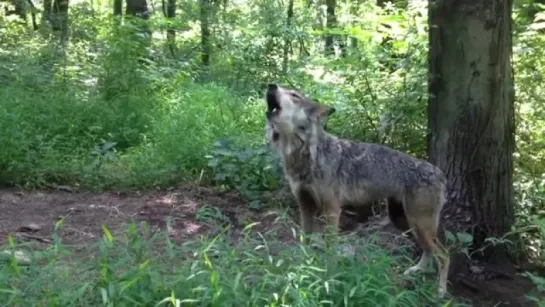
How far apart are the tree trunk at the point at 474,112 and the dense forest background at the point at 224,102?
Answer: 64 millimetres

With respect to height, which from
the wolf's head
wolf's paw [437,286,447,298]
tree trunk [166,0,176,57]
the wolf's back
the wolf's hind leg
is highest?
tree trunk [166,0,176,57]

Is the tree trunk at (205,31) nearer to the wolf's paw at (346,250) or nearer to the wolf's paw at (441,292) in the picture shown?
the wolf's paw at (441,292)

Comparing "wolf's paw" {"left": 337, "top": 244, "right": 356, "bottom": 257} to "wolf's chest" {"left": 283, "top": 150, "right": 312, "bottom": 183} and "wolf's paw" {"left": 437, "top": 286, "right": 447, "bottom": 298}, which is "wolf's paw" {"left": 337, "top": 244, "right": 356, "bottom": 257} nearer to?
"wolf's paw" {"left": 437, "top": 286, "right": 447, "bottom": 298}

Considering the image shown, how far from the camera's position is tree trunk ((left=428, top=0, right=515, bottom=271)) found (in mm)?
6965

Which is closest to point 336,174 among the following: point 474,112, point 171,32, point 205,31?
point 474,112

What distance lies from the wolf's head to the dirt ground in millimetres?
705

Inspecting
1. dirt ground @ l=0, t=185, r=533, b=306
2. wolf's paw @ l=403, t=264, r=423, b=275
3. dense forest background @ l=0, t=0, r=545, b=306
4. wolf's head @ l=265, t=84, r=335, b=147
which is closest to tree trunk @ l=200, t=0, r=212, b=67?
dense forest background @ l=0, t=0, r=545, b=306

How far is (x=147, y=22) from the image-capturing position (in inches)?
537

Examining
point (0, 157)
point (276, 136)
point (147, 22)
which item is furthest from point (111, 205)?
point (147, 22)

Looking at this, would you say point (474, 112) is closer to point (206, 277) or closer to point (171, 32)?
point (206, 277)

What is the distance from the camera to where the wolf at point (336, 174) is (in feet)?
20.4

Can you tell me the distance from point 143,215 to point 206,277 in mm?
3488

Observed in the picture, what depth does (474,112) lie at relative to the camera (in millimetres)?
6996

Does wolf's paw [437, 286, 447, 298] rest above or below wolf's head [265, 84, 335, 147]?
below
